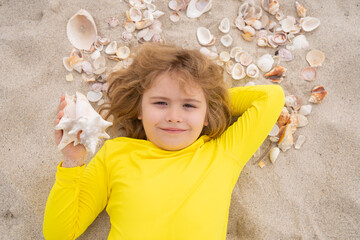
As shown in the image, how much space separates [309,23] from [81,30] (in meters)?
2.27

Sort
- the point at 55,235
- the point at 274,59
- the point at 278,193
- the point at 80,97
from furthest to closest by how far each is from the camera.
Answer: the point at 274,59 → the point at 278,193 → the point at 55,235 → the point at 80,97

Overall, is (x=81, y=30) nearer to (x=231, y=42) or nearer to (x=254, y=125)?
(x=231, y=42)

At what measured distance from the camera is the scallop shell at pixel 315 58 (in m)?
2.72

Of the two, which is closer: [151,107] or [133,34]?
[151,107]

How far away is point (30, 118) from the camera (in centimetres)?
252

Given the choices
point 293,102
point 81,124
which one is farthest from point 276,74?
point 81,124

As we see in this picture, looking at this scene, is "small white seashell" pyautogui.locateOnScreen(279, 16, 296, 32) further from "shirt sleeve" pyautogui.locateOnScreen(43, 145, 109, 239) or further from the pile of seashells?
"shirt sleeve" pyautogui.locateOnScreen(43, 145, 109, 239)

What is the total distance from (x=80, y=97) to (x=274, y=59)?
188 cm

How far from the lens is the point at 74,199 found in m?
1.93

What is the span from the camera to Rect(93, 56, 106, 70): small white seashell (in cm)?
268

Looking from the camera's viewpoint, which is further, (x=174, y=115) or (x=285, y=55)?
(x=285, y=55)

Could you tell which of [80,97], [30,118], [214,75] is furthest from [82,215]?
[214,75]

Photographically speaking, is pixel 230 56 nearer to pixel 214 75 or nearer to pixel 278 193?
pixel 214 75

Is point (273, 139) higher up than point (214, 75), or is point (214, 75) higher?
point (214, 75)
